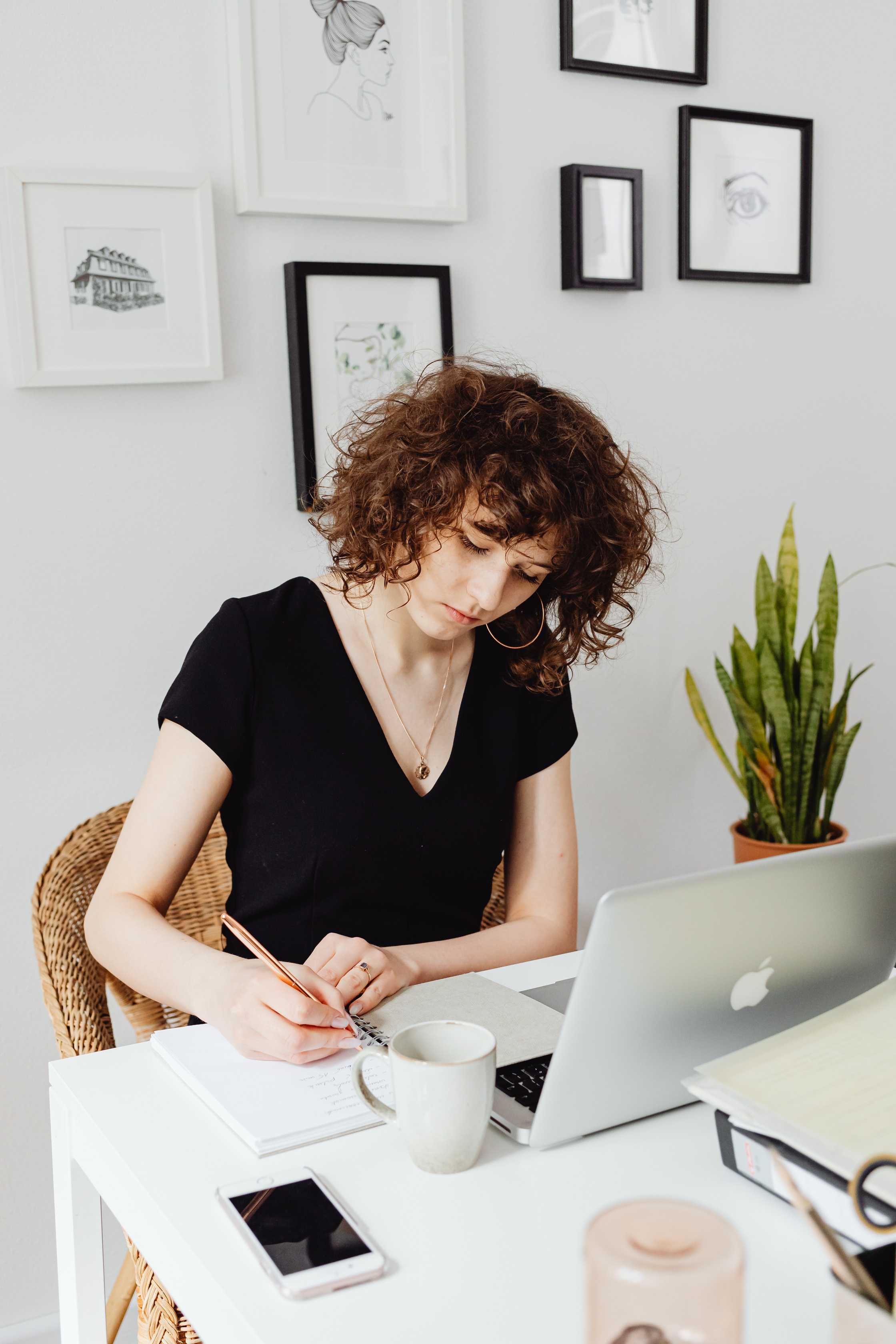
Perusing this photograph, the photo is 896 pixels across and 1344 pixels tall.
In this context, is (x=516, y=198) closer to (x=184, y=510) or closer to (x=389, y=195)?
(x=389, y=195)

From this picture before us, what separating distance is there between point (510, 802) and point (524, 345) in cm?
87

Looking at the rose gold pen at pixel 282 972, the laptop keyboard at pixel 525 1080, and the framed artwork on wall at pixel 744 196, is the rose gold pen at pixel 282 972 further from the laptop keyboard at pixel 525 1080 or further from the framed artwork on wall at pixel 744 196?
the framed artwork on wall at pixel 744 196

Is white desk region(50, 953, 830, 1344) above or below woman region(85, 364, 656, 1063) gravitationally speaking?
below

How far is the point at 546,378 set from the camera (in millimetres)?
2000

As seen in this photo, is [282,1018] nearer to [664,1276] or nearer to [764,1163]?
[764,1163]

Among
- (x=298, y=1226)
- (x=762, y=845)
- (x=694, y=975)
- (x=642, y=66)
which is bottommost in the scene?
(x=762, y=845)

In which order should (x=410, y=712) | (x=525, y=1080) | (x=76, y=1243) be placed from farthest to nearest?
(x=410, y=712), (x=76, y=1243), (x=525, y=1080)

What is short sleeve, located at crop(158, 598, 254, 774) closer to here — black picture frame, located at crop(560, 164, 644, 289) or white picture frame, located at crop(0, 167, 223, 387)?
white picture frame, located at crop(0, 167, 223, 387)

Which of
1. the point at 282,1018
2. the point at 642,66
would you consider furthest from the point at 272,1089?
the point at 642,66

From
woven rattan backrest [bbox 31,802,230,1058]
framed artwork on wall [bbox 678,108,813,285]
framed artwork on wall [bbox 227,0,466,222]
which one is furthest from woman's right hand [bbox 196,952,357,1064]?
framed artwork on wall [bbox 678,108,813,285]

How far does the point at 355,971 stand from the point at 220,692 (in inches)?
15.8

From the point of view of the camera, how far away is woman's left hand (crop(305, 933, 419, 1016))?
104cm

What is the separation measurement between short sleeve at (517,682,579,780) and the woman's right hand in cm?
56

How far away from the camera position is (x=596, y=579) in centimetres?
141
